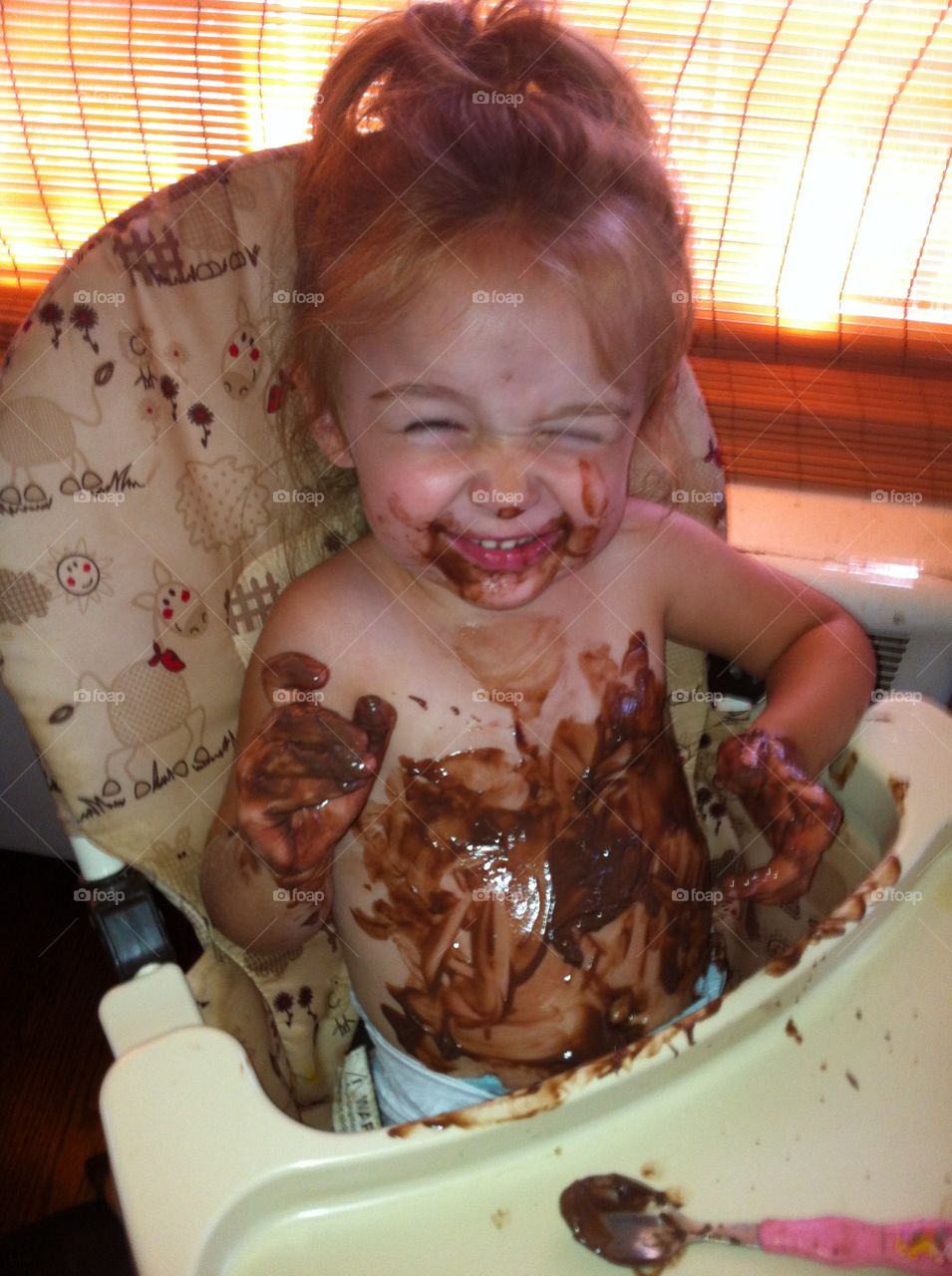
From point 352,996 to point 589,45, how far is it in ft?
2.69

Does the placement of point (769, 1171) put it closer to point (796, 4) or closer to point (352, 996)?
point (352, 996)

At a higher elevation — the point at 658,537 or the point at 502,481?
the point at 502,481

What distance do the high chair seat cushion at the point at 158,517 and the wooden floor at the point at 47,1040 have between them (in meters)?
0.54

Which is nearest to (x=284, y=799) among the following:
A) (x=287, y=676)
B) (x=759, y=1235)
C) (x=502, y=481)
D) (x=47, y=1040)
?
(x=287, y=676)

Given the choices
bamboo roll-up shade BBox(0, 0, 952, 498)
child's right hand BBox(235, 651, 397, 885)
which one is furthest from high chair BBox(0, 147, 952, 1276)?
bamboo roll-up shade BBox(0, 0, 952, 498)

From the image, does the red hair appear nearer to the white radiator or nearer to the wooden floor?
the white radiator

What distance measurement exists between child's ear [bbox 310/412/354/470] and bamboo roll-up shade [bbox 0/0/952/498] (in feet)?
1.96

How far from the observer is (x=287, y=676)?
2.68ft

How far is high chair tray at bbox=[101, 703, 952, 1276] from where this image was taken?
0.59m

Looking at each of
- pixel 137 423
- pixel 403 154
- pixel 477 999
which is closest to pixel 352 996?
pixel 477 999

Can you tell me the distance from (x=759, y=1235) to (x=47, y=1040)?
1073 millimetres

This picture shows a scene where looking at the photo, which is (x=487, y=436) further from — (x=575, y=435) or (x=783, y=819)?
(x=783, y=819)

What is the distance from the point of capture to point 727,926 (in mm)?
962

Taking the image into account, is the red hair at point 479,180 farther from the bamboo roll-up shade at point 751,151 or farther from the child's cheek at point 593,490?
the bamboo roll-up shade at point 751,151
